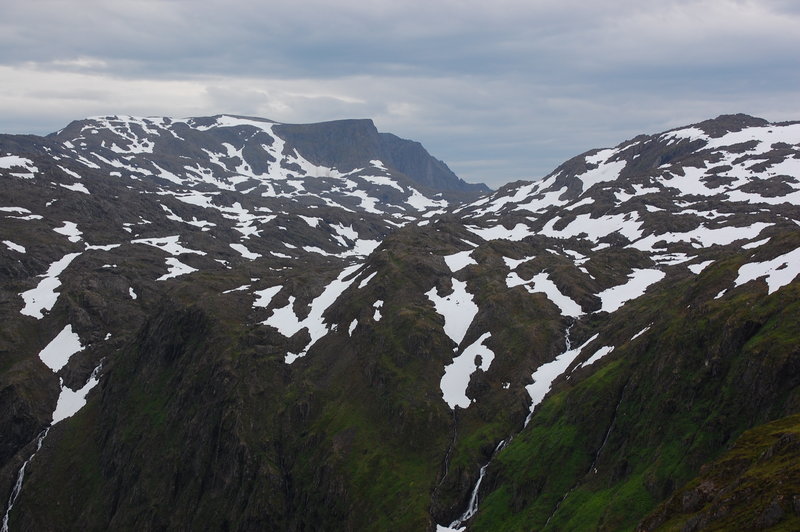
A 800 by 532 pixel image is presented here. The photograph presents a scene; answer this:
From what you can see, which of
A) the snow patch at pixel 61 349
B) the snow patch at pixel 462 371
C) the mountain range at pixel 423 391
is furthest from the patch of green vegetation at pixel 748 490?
the snow patch at pixel 61 349

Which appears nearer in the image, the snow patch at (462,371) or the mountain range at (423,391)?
the mountain range at (423,391)

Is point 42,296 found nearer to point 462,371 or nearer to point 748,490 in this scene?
point 462,371

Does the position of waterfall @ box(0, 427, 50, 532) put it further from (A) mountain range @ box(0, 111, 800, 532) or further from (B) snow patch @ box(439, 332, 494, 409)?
(B) snow patch @ box(439, 332, 494, 409)

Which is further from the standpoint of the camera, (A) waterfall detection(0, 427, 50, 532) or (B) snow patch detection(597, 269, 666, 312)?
(B) snow patch detection(597, 269, 666, 312)

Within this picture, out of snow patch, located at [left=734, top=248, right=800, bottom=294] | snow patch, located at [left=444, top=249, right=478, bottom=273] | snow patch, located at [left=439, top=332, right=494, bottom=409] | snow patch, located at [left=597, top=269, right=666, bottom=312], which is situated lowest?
snow patch, located at [left=439, top=332, right=494, bottom=409]

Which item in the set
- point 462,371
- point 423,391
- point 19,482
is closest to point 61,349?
point 19,482

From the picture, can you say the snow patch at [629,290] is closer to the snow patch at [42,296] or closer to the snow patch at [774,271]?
the snow patch at [774,271]

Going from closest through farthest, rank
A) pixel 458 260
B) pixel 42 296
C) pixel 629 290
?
pixel 629 290 → pixel 458 260 → pixel 42 296

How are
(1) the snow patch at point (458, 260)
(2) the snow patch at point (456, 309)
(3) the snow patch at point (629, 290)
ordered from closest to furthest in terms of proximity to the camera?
(2) the snow patch at point (456, 309)
(3) the snow patch at point (629, 290)
(1) the snow patch at point (458, 260)

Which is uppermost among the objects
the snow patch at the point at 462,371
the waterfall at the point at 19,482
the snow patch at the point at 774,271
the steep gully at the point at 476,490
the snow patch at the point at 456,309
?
the snow patch at the point at 774,271

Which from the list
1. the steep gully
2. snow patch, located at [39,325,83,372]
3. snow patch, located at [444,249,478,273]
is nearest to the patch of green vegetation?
the steep gully

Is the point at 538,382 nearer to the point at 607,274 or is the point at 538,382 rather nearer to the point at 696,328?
the point at 696,328

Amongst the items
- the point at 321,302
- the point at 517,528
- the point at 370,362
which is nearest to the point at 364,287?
the point at 321,302
